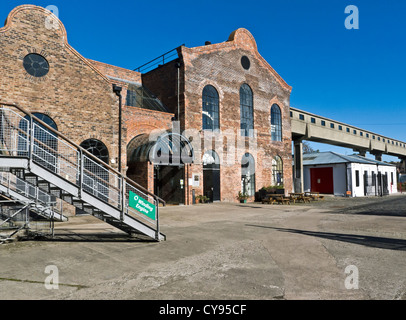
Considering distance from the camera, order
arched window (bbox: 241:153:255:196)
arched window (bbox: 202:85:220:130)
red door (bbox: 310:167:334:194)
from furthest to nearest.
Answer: red door (bbox: 310:167:334:194)
arched window (bbox: 241:153:255:196)
arched window (bbox: 202:85:220:130)

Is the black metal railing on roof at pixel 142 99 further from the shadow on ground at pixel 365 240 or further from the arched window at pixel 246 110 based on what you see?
the shadow on ground at pixel 365 240

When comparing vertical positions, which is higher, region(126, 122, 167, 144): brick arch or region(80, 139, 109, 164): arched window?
region(126, 122, 167, 144): brick arch

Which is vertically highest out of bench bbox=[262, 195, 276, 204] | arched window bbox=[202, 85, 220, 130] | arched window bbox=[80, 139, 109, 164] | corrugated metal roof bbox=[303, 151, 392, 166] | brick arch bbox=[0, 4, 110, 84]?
brick arch bbox=[0, 4, 110, 84]

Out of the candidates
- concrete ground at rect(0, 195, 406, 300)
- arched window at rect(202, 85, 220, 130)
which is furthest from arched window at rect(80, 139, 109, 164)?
arched window at rect(202, 85, 220, 130)

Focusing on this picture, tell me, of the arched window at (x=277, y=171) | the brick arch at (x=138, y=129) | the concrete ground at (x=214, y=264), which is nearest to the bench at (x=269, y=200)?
the arched window at (x=277, y=171)

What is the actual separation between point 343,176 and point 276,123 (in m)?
9.35

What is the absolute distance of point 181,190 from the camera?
19156 millimetres

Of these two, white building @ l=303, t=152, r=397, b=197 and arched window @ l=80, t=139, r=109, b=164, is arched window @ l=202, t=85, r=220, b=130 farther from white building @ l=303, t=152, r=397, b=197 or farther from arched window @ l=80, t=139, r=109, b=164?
white building @ l=303, t=152, r=397, b=197

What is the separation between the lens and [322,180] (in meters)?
31.3

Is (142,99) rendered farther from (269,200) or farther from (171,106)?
(269,200)

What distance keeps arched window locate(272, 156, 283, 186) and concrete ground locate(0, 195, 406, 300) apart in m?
15.1

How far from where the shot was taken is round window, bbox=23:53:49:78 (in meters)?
13.1

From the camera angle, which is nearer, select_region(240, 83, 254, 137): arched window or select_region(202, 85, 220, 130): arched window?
select_region(202, 85, 220, 130): arched window

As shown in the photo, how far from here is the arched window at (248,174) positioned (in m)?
22.8
